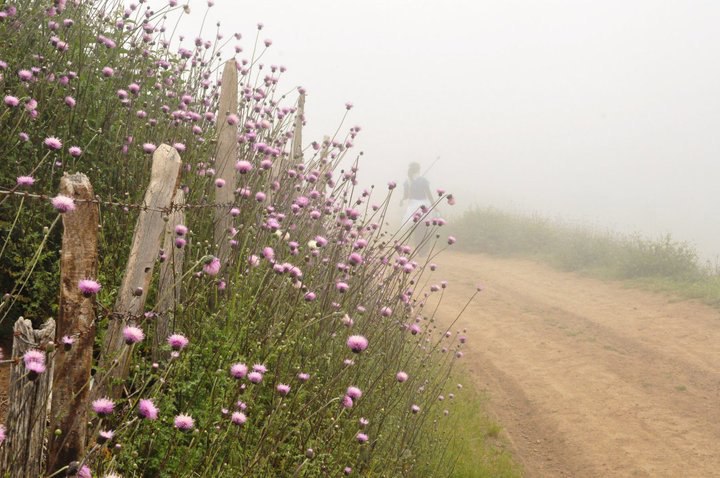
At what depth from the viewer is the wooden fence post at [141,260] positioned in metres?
2.98

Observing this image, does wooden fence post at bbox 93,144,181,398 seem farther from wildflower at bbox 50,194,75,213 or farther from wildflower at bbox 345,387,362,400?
wildflower at bbox 345,387,362,400

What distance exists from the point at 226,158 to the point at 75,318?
2321mm

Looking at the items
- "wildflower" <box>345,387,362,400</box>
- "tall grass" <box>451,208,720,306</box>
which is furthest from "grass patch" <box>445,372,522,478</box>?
"tall grass" <box>451,208,720,306</box>

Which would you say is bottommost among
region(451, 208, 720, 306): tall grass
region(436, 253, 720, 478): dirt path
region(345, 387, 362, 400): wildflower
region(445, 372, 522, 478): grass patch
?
region(445, 372, 522, 478): grass patch

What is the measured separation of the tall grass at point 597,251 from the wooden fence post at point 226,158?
336 inches

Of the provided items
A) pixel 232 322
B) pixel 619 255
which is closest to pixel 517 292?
pixel 619 255

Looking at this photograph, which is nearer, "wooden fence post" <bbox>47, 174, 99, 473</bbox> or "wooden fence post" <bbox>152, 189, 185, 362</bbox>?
"wooden fence post" <bbox>47, 174, 99, 473</bbox>

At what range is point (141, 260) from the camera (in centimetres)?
309

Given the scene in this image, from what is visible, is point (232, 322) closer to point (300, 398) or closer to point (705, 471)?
point (300, 398)

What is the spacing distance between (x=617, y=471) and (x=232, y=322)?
3644 millimetres

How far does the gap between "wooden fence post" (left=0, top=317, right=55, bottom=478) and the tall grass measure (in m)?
10.6

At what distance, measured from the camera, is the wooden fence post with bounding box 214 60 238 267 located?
14.4 feet

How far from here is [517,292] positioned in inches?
494

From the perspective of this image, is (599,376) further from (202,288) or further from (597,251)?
(597,251)
